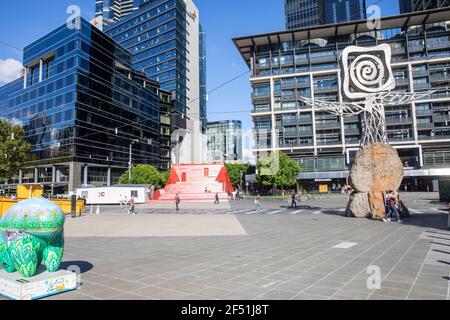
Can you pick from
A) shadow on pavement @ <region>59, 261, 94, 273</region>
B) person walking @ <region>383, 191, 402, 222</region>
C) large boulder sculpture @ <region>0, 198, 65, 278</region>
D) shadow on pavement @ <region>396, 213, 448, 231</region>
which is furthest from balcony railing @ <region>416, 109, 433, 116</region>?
large boulder sculpture @ <region>0, 198, 65, 278</region>

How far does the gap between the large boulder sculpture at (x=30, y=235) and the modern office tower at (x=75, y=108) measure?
50.0 meters

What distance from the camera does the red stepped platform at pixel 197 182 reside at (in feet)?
172

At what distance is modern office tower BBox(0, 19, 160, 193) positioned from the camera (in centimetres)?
5628

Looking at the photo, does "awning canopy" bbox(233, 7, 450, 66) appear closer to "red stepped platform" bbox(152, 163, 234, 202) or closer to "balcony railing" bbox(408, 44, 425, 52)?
"balcony railing" bbox(408, 44, 425, 52)

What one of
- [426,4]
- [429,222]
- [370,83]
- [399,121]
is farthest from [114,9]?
[429,222]

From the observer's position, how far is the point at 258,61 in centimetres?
8062

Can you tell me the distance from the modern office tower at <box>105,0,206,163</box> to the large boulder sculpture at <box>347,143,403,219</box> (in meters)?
82.2

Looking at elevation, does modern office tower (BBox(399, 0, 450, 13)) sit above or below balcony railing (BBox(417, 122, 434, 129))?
above

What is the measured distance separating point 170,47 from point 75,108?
56011 millimetres

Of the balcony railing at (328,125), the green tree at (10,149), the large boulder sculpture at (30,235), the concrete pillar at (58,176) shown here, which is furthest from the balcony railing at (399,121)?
the large boulder sculpture at (30,235)

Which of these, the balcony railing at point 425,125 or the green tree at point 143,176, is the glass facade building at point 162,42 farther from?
the balcony railing at point 425,125

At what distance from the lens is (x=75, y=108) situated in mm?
55125

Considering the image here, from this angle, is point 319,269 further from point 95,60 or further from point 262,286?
point 95,60
